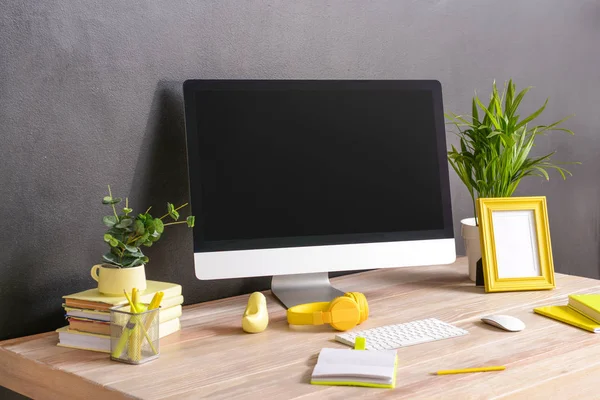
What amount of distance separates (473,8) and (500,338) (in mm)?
1346

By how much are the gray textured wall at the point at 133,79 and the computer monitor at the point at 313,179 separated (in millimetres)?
156

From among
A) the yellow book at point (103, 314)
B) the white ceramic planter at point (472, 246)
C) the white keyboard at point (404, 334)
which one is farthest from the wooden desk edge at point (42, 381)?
the white ceramic planter at point (472, 246)

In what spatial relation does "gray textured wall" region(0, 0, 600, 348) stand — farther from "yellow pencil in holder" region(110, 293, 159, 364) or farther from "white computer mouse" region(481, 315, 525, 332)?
"white computer mouse" region(481, 315, 525, 332)

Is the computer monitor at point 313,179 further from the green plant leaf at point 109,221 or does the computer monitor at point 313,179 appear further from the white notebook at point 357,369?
the white notebook at point 357,369

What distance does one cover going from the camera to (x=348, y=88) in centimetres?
176

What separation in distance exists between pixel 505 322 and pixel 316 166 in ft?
1.84

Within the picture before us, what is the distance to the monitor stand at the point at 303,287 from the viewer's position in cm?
174

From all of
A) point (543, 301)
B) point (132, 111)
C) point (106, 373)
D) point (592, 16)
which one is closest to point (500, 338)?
point (543, 301)

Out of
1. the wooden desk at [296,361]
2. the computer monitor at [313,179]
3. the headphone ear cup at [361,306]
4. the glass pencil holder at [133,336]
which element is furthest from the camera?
the computer monitor at [313,179]

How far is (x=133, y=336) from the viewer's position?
1319 millimetres

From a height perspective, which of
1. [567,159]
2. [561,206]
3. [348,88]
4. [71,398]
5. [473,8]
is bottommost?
[71,398]

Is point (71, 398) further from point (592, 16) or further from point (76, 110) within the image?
point (592, 16)

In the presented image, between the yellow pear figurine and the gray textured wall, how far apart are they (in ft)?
1.10

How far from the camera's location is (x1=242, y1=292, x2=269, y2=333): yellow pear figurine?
1.50 m
